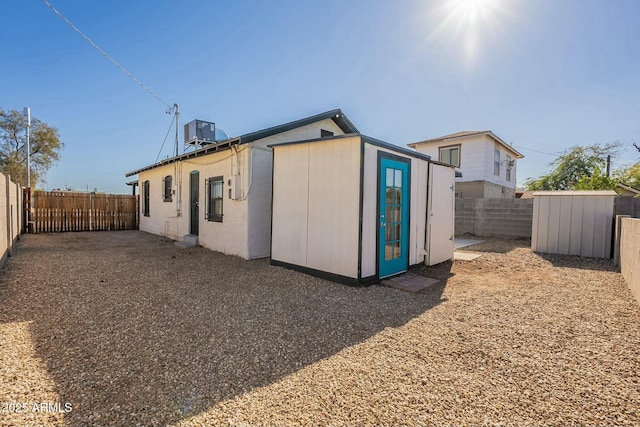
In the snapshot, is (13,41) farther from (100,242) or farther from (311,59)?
(311,59)

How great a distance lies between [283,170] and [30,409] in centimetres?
482

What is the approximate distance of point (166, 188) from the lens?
1100 cm

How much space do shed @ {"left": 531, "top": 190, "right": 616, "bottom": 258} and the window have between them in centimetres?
725

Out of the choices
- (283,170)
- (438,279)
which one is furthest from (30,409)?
(438,279)

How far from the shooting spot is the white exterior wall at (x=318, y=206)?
487cm

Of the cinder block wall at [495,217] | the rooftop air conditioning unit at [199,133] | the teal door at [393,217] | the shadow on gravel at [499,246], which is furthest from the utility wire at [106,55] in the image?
the cinder block wall at [495,217]

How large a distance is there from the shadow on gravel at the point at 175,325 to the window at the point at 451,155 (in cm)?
1240

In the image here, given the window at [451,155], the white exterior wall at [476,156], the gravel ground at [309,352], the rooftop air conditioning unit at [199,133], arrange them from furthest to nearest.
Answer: the window at [451,155] < the white exterior wall at [476,156] < the rooftop air conditioning unit at [199,133] < the gravel ground at [309,352]

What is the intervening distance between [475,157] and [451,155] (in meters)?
1.28

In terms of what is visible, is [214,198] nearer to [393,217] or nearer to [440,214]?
[393,217]

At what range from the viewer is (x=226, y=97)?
1025cm

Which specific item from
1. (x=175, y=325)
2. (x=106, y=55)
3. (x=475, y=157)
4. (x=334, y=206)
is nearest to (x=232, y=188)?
(x=334, y=206)

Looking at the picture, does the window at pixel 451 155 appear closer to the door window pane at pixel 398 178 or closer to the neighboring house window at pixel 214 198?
the door window pane at pixel 398 178

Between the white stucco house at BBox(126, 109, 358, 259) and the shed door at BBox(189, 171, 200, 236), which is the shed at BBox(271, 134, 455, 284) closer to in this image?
the white stucco house at BBox(126, 109, 358, 259)
